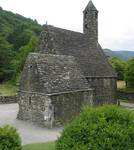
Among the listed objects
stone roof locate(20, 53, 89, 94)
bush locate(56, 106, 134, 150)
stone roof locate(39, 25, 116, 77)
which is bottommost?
bush locate(56, 106, 134, 150)

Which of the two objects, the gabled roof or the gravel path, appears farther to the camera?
the gabled roof

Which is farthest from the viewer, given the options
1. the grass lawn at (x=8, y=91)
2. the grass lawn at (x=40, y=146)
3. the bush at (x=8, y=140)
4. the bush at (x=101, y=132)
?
the grass lawn at (x=8, y=91)

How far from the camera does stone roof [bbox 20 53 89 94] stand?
73.6 ft

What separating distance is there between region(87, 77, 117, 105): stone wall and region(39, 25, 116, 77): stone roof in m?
0.52

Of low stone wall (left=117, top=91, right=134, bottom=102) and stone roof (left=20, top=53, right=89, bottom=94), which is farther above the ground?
stone roof (left=20, top=53, right=89, bottom=94)

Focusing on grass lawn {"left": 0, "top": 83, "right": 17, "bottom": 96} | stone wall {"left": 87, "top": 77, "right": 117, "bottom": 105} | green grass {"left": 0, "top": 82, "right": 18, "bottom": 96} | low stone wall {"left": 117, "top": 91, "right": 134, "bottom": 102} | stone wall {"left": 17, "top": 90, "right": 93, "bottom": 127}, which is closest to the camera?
stone wall {"left": 17, "top": 90, "right": 93, "bottom": 127}

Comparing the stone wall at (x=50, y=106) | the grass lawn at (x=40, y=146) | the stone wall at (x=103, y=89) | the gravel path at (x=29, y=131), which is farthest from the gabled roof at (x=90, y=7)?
the grass lawn at (x=40, y=146)

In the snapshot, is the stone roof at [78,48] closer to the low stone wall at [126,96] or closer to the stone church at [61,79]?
the stone church at [61,79]

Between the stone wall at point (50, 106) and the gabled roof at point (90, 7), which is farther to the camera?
the gabled roof at point (90, 7)

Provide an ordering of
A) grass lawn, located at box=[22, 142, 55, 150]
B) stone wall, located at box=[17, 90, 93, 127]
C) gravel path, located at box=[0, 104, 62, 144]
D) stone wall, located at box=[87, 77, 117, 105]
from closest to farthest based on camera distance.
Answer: grass lawn, located at box=[22, 142, 55, 150] < gravel path, located at box=[0, 104, 62, 144] < stone wall, located at box=[17, 90, 93, 127] < stone wall, located at box=[87, 77, 117, 105]

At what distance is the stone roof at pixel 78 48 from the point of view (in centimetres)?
2698

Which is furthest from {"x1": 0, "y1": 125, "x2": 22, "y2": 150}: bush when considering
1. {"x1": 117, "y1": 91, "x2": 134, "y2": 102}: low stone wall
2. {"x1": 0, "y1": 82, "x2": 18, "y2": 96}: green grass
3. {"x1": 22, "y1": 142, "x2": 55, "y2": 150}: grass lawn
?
{"x1": 117, "y1": 91, "x2": 134, "y2": 102}: low stone wall

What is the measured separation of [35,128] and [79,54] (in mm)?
9740

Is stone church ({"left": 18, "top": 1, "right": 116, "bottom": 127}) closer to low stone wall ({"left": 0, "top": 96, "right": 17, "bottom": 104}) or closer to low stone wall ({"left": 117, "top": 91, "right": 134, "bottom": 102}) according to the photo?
low stone wall ({"left": 0, "top": 96, "right": 17, "bottom": 104})
